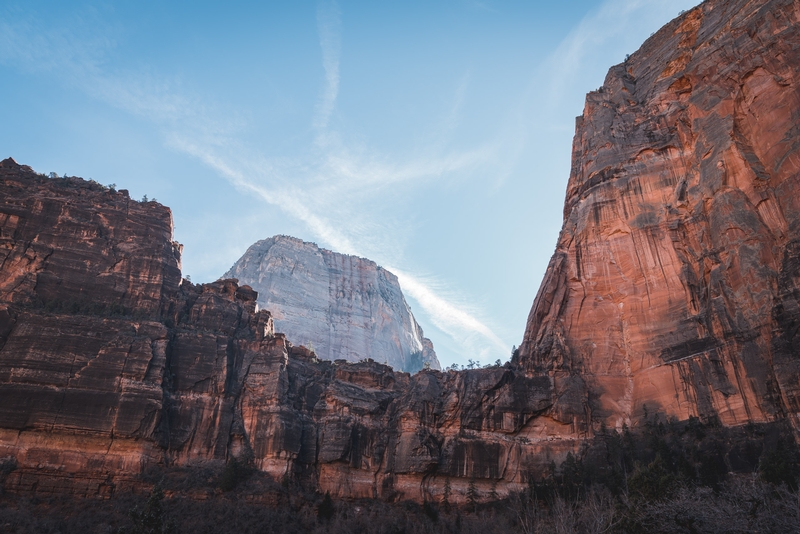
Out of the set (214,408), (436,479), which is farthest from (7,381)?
(436,479)

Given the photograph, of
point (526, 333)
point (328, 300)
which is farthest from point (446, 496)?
point (328, 300)

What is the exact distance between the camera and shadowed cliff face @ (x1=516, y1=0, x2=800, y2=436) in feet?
146

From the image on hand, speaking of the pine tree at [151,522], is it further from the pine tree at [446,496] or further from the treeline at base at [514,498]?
the pine tree at [446,496]

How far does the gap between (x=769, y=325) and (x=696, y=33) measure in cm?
3517

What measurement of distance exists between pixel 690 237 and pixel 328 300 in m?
86.7

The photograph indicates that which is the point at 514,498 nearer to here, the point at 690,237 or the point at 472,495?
the point at 472,495

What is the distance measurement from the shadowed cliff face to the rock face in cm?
6612

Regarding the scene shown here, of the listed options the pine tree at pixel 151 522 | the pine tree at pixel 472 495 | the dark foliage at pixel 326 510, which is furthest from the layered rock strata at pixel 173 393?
the pine tree at pixel 151 522

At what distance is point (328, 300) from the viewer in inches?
5012

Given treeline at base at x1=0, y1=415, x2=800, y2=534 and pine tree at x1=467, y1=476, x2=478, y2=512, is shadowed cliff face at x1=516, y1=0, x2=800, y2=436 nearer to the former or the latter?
treeline at base at x1=0, y1=415, x2=800, y2=534

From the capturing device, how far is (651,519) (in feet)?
96.3

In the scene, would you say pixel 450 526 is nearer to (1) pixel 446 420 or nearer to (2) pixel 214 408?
(1) pixel 446 420

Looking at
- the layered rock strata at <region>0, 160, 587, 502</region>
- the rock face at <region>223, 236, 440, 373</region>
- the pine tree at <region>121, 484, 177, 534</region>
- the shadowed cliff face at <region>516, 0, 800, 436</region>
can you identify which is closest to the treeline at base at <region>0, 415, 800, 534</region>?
the pine tree at <region>121, 484, 177, 534</region>

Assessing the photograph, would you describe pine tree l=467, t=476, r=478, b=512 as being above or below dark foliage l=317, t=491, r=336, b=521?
above
